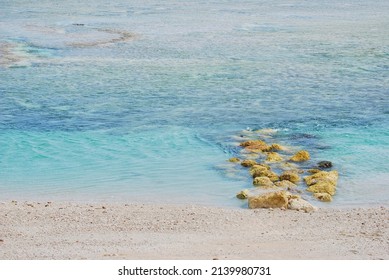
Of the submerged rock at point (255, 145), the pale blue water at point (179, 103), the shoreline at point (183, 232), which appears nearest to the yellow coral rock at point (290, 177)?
the pale blue water at point (179, 103)

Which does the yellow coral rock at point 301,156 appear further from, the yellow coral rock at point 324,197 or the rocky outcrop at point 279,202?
the rocky outcrop at point 279,202

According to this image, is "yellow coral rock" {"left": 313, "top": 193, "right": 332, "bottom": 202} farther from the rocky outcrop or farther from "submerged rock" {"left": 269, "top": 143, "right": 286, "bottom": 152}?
"submerged rock" {"left": 269, "top": 143, "right": 286, "bottom": 152}

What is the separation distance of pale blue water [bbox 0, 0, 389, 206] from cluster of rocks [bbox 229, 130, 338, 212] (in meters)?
0.35

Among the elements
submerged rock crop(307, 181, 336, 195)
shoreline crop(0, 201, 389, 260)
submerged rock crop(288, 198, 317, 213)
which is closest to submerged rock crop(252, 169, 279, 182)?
submerged rock crop(307, 181, 336, 195)

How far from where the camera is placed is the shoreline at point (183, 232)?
Answer: 10.6 meters

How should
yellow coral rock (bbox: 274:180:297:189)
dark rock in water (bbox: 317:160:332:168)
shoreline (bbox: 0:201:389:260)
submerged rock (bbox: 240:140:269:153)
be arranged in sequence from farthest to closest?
submerged rock (bbox: 240:140:269:153)
dark rock in water (bbox: 317:160:332:168)
yellow coral rock (bbox: 274:180:297:189)
shoreline (bbox: 0:201:389:260)

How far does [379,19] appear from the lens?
46.1 meters

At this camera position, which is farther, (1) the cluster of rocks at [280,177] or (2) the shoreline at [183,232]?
(1) the cluster of rocks at [280,177]

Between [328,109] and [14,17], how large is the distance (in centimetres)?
3231

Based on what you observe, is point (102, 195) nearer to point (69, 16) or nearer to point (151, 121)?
point (151, 121)

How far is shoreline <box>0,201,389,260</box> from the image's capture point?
10617mm

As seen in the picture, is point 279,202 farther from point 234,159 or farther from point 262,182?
point 234,159

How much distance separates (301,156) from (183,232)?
5.72 m
